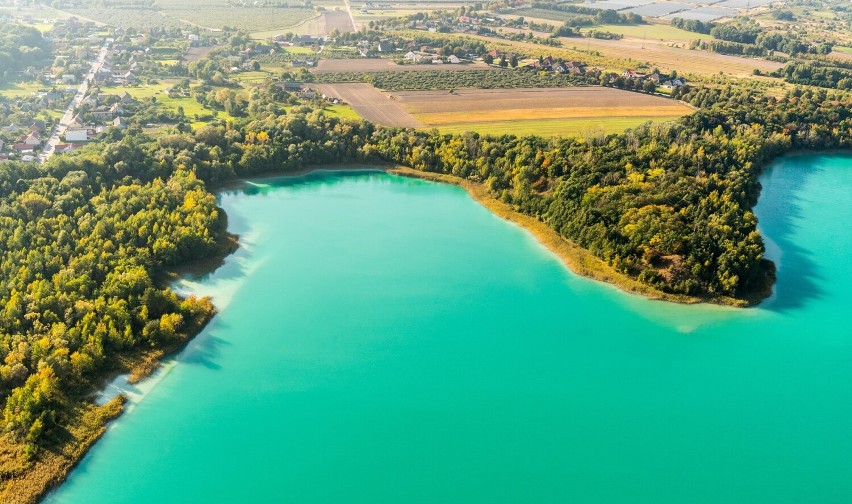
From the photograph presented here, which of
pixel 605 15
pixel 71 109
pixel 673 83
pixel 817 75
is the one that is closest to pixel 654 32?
pixel 605 15

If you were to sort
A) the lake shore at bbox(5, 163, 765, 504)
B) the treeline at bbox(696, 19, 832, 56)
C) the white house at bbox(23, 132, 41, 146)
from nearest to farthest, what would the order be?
1. the lake shore at bbox(5, 163, 765, 504)
2. the white house at bbox(23, 132, 41, 146)
3. the treeline at bbox(696, 19, 832, 56)

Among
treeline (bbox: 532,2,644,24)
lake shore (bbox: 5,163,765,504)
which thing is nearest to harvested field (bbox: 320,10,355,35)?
treeline (bbox: 532,2,644,24)

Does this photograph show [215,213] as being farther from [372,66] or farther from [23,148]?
[372,66]

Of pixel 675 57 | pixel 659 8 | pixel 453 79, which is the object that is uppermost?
pixel 659 8

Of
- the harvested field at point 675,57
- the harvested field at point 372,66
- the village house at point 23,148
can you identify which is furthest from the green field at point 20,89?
the harvested field at point 675,57

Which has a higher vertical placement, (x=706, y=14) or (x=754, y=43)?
(x=706, y=14)

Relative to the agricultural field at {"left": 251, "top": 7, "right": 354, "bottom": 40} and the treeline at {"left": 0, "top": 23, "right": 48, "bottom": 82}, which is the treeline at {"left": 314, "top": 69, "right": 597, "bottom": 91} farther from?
the treeline at {"left": 0, "top": 23, "right": 48, "bottom": 82}

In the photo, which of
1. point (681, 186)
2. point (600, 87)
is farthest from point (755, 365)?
Result: point (600, 87)
